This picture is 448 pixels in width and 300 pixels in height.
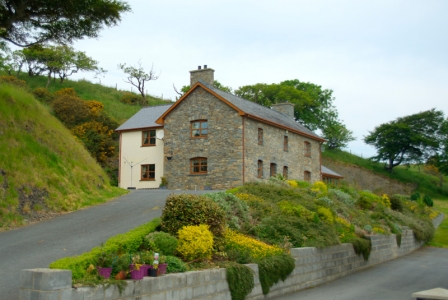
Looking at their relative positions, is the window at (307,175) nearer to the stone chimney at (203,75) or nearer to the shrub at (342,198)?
the stone chimney at (203,75)

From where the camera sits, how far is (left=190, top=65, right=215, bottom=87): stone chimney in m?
35.7

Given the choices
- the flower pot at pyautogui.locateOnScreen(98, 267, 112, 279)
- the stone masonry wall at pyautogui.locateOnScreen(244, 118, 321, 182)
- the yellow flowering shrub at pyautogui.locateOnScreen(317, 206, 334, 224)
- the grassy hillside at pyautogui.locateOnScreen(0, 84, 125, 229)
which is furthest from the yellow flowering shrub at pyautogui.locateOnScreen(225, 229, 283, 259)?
the stone masonry wall at pyautogui.locateOnScreen(244, 118, 321, 182)

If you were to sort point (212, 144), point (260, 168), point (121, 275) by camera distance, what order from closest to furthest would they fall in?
point (121, 275)
point (212, 144)
point (260, 168)

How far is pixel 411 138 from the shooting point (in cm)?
5722

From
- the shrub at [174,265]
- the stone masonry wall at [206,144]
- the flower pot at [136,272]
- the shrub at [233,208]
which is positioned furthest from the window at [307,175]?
the flower pot at [136,272]

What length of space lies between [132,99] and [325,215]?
5319 cm

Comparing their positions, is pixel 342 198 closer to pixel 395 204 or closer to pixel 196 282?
pixel 395 204

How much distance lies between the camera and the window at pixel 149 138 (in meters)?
37.8

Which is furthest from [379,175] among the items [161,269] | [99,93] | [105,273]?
[105,273]

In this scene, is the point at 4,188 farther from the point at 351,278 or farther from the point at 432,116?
the point at 432,116

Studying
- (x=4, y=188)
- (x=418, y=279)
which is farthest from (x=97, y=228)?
(x=418, y=279)

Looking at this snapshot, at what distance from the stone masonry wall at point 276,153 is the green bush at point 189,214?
20099 mm

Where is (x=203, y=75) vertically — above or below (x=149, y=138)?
above

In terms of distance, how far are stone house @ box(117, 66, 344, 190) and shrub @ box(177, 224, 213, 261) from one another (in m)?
20.8
